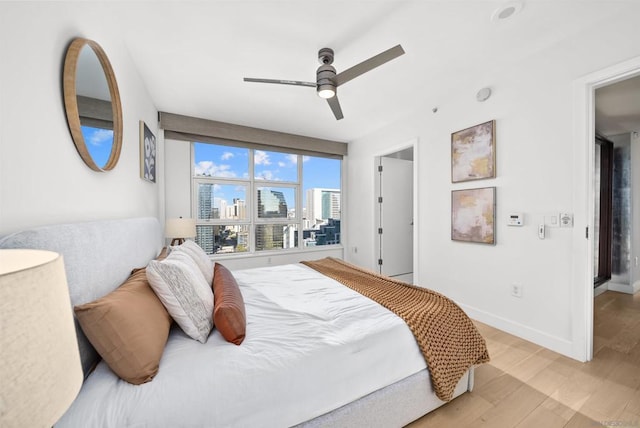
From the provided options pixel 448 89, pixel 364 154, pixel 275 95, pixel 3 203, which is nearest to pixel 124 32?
pixel 275 95

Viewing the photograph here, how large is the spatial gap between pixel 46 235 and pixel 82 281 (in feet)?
0.73

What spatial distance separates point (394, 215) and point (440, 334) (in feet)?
9.89

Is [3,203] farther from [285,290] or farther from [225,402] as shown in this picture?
[285,290]

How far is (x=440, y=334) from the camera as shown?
1464mm

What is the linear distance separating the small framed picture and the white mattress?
1.82m

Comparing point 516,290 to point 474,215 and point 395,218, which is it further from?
point 395,218

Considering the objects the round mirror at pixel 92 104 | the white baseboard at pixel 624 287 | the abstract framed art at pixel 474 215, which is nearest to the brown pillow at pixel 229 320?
the round mirror at pixel 92 104

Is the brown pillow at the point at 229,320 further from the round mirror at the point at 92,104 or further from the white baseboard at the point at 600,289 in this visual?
the white baseboard at the point at 600,289

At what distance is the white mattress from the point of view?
877 millimetres

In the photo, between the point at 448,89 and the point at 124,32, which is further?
the point at 448,89

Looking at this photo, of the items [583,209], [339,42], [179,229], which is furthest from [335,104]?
[179,229]

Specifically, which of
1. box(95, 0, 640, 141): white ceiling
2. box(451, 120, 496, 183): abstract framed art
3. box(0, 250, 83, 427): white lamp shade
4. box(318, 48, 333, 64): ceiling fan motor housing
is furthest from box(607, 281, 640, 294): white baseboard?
box(0, 250, 83, 427): white lamp shade

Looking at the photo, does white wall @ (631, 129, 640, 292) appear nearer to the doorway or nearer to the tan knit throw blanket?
the doorway

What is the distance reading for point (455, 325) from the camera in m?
1.53
